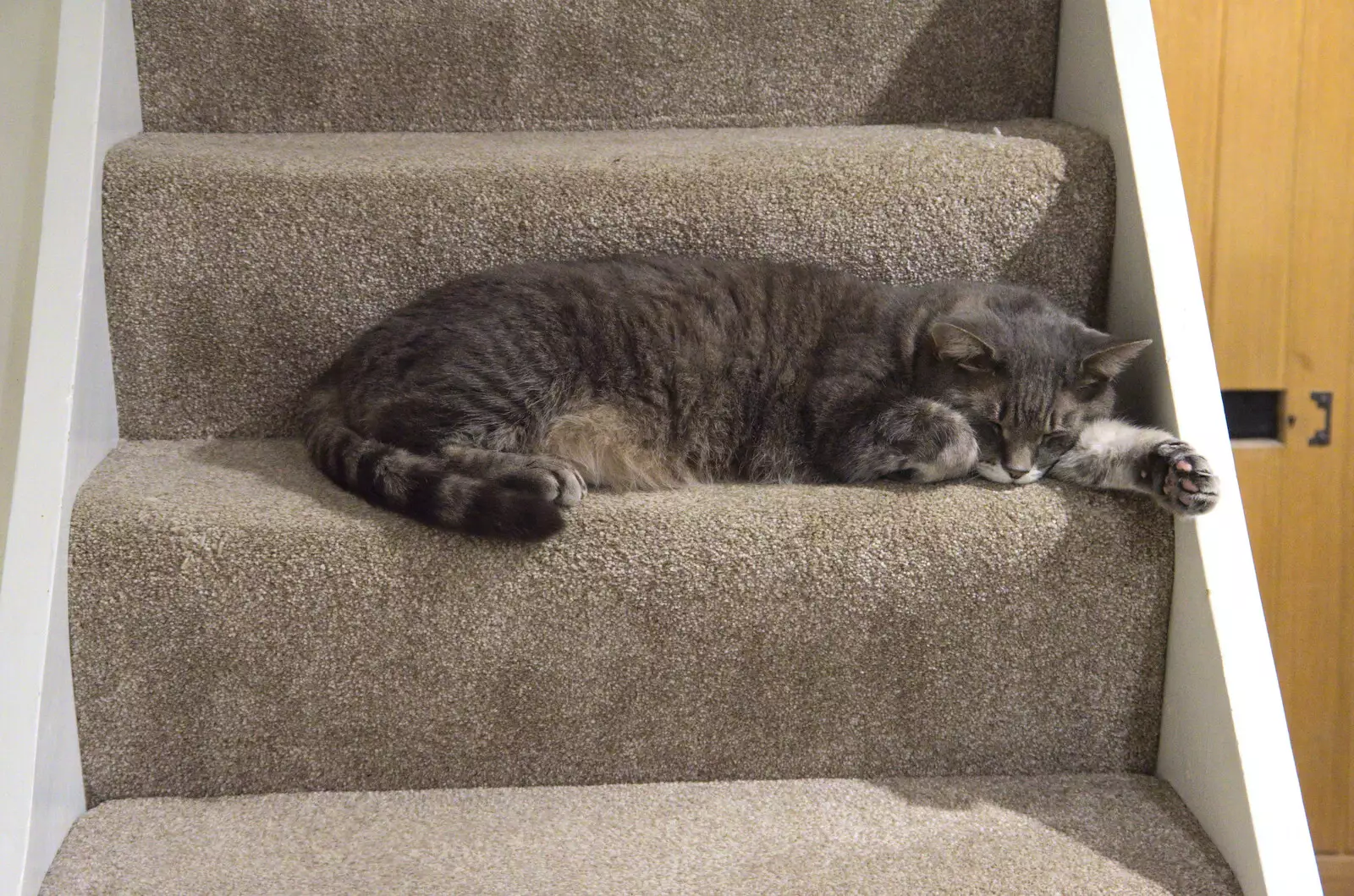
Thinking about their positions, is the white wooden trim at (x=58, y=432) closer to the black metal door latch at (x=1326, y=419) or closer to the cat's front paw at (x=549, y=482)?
the cat's front paw at (x=549, y=482)

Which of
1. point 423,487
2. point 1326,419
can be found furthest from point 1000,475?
point 1326,419

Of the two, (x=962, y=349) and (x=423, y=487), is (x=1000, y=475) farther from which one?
(x=423, y=487)

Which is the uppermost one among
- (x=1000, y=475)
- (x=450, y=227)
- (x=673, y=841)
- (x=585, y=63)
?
(x=585, y=63)

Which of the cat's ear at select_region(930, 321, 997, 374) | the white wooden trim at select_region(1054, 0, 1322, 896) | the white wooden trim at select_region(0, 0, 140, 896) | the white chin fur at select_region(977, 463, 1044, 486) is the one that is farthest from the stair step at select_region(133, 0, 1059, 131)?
the white chin fur at select_region(977, 463, 1044, 486)

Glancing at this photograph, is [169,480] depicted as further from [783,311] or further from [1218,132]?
[1218,132]

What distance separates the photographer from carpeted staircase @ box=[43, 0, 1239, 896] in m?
1.00

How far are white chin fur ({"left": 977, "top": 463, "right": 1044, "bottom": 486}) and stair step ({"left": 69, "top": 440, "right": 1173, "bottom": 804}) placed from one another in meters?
0.09

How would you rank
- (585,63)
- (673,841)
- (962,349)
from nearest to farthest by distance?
(673,841) < (962,349) < (585,63)

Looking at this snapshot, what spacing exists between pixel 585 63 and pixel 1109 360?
2.78 ft

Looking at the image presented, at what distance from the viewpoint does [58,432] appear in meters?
1.10

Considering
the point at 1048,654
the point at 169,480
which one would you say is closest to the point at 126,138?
the point at 169,480

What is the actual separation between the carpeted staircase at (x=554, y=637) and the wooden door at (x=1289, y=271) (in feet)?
2.46

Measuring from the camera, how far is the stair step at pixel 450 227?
4.18 ft

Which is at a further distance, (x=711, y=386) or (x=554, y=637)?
(x=711, y=386)
